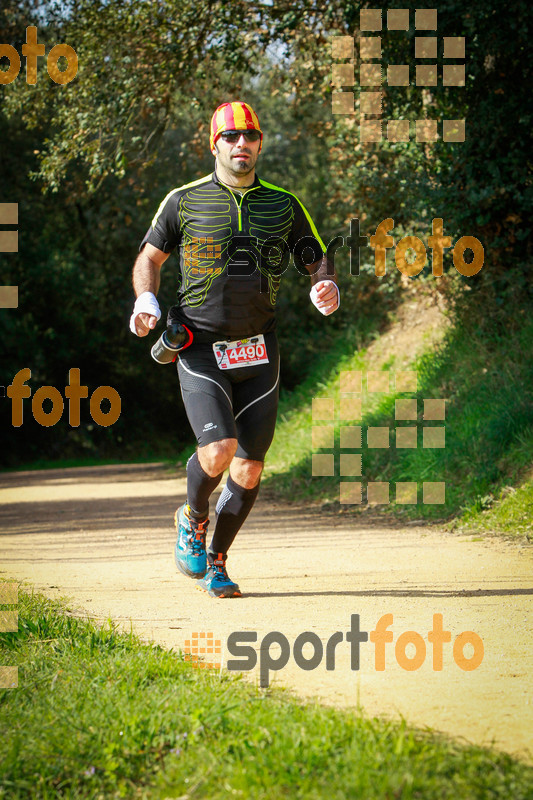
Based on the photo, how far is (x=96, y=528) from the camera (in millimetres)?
8875

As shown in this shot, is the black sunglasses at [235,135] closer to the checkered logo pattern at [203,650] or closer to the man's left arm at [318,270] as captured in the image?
the man's left arm at [318,270]

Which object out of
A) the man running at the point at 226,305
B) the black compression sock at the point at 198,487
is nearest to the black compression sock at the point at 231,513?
the man running at the point at 226,305

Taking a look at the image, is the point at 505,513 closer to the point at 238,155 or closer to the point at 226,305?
the point at 226,305

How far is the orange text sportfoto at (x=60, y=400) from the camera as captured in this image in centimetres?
2130

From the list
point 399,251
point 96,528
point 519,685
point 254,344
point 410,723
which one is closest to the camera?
point 410,723

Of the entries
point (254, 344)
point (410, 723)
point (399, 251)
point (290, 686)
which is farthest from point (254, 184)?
point (399, 251)

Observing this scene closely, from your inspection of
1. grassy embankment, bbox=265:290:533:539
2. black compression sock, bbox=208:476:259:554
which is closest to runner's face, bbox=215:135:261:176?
black compression sock, bbox=208:476:259:554

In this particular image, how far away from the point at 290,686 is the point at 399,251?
10130 mm

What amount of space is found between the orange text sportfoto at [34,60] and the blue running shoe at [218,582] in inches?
362

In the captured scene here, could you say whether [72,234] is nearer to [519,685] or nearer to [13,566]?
[13,566]

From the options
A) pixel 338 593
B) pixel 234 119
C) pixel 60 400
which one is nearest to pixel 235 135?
pixel 234 119

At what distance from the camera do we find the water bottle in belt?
4883 mm

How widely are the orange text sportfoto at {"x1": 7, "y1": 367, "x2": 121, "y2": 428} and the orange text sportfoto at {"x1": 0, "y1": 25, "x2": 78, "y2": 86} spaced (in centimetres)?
784

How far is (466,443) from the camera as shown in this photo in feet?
29.5
